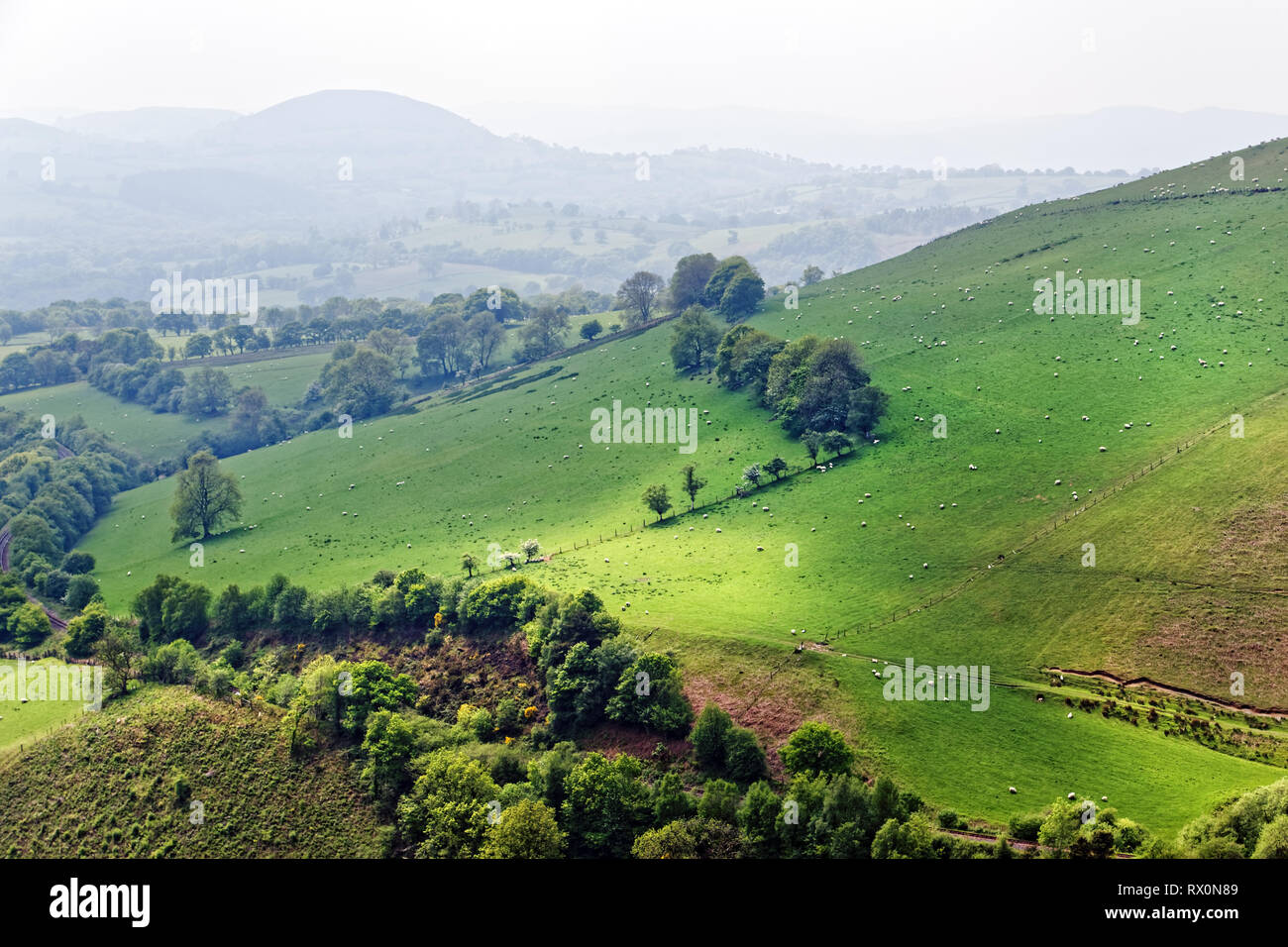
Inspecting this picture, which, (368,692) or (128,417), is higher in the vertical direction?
(128,417)

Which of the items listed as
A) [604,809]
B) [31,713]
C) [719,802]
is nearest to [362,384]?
[31,713]

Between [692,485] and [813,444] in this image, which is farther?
[813,444]

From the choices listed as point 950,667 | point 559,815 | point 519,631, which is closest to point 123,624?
point 519,631

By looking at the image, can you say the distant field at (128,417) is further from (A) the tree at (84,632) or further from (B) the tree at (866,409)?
(B) the tree at (866,409)

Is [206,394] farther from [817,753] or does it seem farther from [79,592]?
[817,753]

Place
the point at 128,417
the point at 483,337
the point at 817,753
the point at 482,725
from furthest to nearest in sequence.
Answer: the point at 483,337 < the point at 128,417 < the point at 482,725 < the point at 817,753

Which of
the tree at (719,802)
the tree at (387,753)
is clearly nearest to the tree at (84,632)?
the tree at (387,753)
